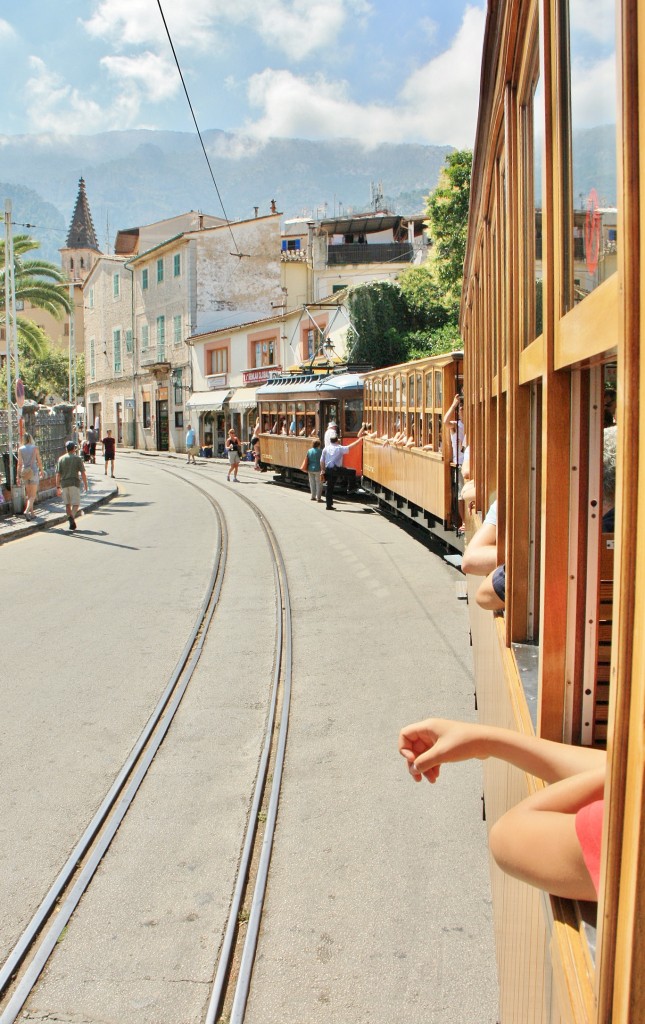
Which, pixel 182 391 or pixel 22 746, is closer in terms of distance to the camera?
pixel 22 746

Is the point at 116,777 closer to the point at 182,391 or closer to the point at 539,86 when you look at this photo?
the point at 539,86

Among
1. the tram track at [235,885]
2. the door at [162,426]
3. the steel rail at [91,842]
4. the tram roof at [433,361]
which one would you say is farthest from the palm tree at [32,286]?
the tram track at [235,885]

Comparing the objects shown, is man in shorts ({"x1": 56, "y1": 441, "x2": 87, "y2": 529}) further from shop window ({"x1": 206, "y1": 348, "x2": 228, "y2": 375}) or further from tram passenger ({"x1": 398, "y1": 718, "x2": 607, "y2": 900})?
shop window ({"x1": 206, "y1": 348, "x2": 228, "y2": 375})

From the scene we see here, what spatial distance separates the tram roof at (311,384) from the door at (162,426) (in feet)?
75.5

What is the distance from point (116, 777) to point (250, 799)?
2.53 ft

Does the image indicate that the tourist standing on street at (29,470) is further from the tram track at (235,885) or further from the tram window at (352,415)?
the tram track at (235,885)

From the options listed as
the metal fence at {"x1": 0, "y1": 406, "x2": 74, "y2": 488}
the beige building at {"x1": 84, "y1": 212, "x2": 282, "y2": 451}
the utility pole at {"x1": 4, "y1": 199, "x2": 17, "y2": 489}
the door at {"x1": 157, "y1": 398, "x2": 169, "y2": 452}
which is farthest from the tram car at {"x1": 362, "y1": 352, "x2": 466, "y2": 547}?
the door at {"x1": 157, "y1": 398, "x2": 169, "y2": 452}

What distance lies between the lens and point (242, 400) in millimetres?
38844

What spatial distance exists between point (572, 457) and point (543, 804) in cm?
72

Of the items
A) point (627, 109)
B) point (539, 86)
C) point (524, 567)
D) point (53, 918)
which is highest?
point (539, 86)

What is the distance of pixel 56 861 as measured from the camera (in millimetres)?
4035

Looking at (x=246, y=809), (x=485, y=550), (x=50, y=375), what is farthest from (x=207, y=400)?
(x=485, y=550)

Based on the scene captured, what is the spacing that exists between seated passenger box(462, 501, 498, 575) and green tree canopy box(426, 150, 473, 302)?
78.7ft

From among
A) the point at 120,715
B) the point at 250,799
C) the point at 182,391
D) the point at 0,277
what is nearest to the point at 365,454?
the point at 0,277
